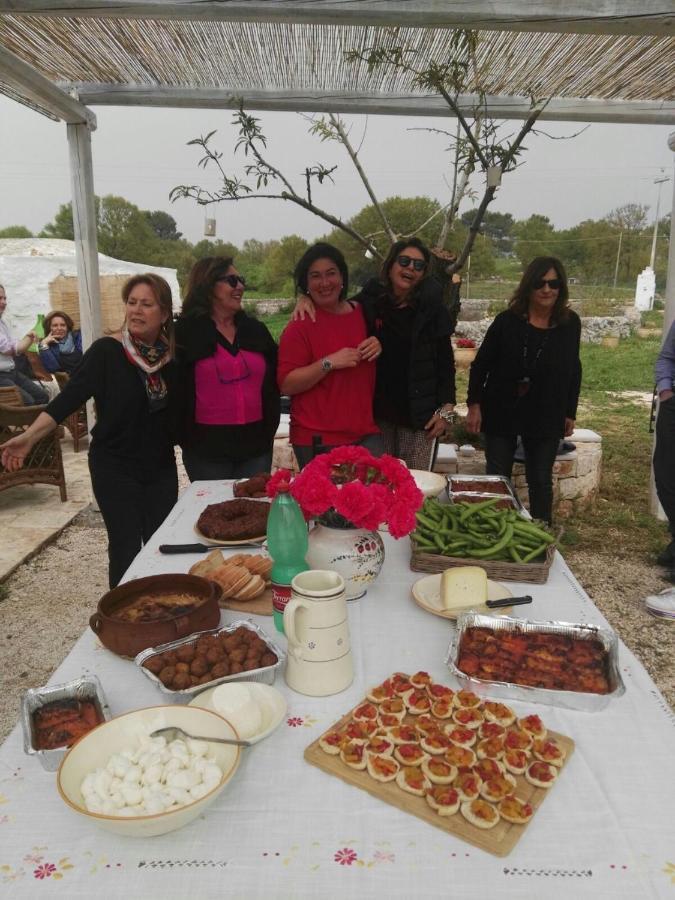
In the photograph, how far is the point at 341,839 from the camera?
1062 mm

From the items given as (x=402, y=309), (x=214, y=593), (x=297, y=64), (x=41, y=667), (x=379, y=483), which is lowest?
(x=41, y=667)

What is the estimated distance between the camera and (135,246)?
3662 centimetres

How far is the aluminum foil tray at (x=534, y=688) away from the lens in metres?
1.36

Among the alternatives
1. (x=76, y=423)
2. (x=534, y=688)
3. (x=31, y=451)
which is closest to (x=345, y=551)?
(x=534, y=688)

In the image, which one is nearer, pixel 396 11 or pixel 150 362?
pixel 396 11

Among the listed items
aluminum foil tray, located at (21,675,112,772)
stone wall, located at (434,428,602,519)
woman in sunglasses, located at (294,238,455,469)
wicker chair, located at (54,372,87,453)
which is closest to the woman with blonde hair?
woman in sunglasses, located at (294,238,455,469)

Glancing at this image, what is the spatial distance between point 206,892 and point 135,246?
3959 cm

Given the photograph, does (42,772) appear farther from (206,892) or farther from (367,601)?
(367,601)

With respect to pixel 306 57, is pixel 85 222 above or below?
below

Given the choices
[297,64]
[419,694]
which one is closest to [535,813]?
[419,694]

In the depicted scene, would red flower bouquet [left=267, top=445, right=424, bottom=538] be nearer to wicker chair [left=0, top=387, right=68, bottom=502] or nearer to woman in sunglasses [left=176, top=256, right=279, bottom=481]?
woman in sunglasses [left=176, top=256, right=279, bottom=481]

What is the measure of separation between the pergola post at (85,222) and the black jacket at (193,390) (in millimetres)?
2152

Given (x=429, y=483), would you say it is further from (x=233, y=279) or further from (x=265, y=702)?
(x=265, y=702)

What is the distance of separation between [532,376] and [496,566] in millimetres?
2075
